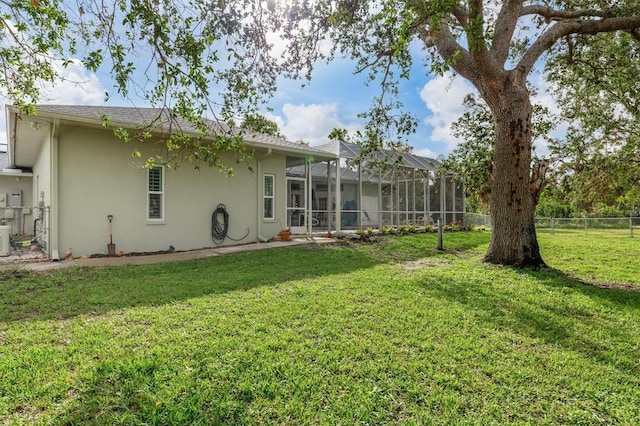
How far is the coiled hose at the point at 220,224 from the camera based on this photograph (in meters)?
10.2

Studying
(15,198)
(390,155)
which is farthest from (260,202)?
(15,198)

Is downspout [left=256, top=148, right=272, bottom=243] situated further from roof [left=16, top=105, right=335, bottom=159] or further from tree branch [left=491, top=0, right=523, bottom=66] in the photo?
tree branch [left=491, top=0, right=523, bottom=66]

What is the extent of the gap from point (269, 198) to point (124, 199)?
168 inches

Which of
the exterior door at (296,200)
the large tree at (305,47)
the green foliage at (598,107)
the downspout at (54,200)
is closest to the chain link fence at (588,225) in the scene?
the green foliage at (598,107)

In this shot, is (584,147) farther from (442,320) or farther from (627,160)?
(442,320)

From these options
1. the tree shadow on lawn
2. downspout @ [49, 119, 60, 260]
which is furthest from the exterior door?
the tree shadow on lawn

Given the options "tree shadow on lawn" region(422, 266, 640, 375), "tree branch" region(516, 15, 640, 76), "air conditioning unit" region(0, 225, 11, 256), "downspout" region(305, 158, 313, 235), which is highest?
"tree branch" region(516, 15, 640, 76)

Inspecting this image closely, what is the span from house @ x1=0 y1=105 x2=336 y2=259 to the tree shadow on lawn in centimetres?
537

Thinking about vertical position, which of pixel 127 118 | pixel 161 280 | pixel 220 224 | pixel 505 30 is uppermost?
pixel 505 30

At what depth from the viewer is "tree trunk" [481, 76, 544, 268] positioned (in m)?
7.14

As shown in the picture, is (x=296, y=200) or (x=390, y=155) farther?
(x=296, y=200)

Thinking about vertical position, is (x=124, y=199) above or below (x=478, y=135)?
below

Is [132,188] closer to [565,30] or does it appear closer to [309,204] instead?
[309,204]

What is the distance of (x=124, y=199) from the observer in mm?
8680
